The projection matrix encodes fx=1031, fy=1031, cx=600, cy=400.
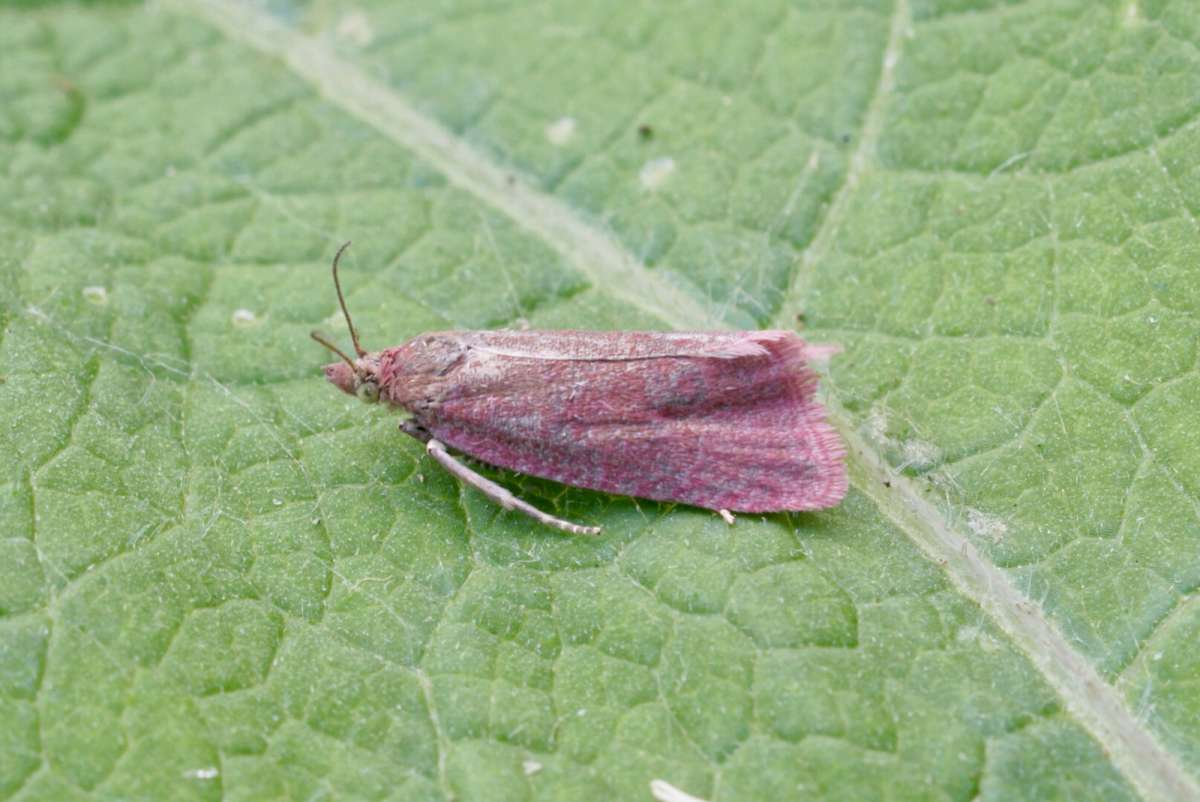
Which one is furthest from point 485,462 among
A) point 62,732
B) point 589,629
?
point 62,732

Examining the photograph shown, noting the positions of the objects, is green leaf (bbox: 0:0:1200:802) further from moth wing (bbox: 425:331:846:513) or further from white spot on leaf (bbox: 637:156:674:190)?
moth wing (bbox: 425:331:846:513)

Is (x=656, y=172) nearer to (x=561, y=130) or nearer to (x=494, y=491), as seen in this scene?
(x=561, y=130)

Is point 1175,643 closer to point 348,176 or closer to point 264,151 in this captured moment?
point 348,176

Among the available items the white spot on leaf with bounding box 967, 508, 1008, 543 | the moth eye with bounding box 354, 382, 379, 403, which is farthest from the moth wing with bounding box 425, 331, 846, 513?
the white spot on leaf with bounding box 967, 508, 1008, 543

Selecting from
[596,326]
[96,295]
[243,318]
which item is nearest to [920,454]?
[596,326]

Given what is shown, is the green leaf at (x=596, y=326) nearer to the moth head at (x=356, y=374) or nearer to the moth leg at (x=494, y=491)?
the moth leg at (x=494, y=491)

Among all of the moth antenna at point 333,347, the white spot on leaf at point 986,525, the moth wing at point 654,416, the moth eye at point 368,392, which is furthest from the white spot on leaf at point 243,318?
the white spot on leaf at point 986,525
